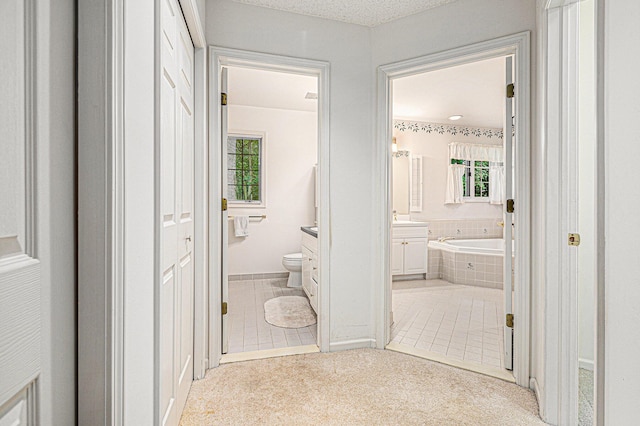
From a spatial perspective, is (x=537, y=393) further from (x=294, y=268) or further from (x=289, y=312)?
(x=294, y=268)

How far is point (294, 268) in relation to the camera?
14.5ft

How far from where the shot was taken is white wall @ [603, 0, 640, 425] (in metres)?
0.87

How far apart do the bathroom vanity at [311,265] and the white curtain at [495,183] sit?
12.6 ft

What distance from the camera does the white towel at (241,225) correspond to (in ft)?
15.8

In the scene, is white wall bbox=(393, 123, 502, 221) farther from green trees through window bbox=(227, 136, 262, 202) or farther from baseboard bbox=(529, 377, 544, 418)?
baseboard bbox=(529, 377, 544, 418)

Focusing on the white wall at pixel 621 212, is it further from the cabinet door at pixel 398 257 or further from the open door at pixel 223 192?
the cabinet door at pixel 398 257

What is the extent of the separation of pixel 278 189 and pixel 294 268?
49.0 inches

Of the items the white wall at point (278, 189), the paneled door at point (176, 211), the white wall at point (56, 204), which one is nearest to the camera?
the white wall at point (56, 204)

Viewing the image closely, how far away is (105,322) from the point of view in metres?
0.75

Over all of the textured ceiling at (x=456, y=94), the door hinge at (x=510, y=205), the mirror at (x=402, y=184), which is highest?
the textured ceiling at (x=456, y=94)

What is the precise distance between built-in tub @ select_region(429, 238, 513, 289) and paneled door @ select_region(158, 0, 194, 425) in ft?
12.9
